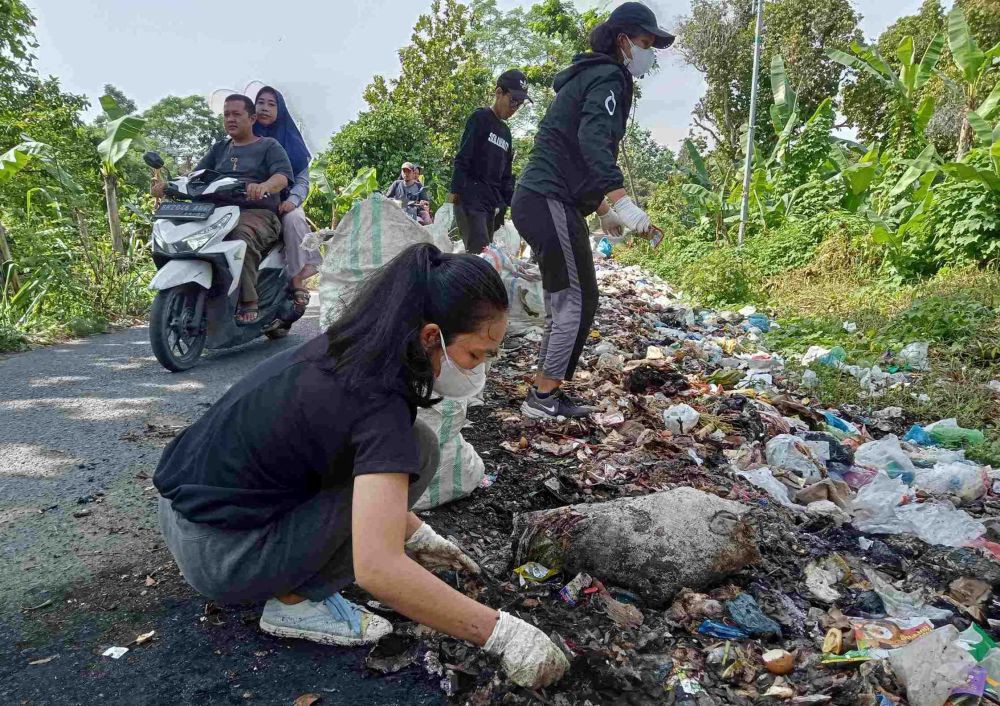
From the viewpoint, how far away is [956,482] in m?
2.74

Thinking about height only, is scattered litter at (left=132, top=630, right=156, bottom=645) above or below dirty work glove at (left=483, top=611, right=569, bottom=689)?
below

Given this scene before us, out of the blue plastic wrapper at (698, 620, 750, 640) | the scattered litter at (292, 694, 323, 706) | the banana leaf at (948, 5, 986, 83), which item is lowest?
the scattered litter at (292, 694, 323, 706)

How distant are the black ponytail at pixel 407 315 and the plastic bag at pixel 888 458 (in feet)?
7.92

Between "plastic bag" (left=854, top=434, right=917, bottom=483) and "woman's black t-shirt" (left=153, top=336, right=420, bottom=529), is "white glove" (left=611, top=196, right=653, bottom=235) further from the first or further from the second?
"woman's black t-shirt" (left=153, top=336, right=420, bottom=529)

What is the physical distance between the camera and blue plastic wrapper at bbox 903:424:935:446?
3.43 meters

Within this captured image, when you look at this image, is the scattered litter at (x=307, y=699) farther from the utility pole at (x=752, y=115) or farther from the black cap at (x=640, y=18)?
the utility pole at (x=752, y=115)

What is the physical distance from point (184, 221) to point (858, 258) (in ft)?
23.5

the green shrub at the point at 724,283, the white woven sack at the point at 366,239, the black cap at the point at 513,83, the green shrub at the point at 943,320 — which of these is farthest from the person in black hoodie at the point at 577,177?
the green shrub at the point at 724,283

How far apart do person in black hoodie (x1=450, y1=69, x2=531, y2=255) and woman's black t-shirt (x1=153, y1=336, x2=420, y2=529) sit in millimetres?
3786

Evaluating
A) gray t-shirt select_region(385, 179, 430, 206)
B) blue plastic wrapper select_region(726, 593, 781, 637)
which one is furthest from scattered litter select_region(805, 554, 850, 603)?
gray t-shirt select_region(385, 179, 430, 206)

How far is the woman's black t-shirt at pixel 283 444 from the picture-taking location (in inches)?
52.9

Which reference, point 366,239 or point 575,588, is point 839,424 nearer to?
A: point 575,588

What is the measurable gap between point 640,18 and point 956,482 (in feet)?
8.35

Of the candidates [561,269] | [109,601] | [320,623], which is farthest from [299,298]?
[320,623]
